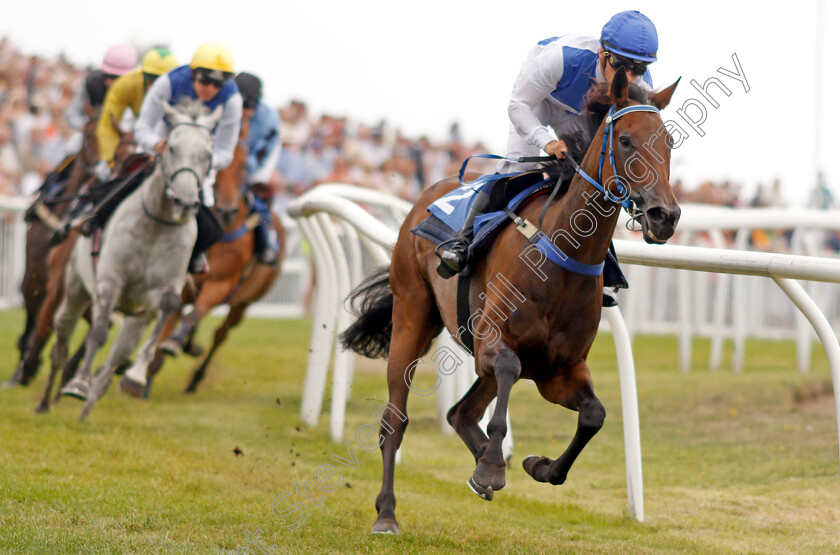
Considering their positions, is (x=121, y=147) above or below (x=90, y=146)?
above

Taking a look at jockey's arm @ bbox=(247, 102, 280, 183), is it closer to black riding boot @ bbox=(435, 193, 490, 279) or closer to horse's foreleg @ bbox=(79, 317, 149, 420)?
horse's foreleg @ bbox=(79, 317, 149, 420)

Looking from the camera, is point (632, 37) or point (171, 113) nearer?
point (632, 37)

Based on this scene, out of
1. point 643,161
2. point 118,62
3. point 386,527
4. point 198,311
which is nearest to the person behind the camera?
point 643,161

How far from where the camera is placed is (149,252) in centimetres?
669

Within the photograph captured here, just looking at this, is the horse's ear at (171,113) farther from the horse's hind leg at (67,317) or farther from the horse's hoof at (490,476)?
the horse's hoof at (490,476)

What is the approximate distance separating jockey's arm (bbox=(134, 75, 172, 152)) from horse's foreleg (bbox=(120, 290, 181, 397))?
1.13m

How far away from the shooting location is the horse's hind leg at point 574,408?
382cm

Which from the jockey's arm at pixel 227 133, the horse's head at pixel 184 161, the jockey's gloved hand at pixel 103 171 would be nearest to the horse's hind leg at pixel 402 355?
the horse's head at pixel 184 161

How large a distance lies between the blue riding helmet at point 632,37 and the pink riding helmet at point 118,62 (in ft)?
19.0

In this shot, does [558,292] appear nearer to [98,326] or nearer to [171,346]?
Answer: [98,326]

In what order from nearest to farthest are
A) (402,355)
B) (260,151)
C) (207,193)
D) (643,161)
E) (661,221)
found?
(661,221) < (643,161) < (402,355) < (207,193) < (260,151)

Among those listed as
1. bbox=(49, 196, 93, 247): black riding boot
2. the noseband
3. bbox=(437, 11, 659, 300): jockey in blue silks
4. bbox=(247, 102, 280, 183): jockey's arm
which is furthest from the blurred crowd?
the noseband

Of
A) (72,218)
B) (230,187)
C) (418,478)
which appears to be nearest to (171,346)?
(72,218)

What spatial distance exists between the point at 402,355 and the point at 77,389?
9.75ft
